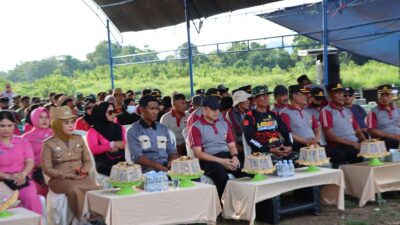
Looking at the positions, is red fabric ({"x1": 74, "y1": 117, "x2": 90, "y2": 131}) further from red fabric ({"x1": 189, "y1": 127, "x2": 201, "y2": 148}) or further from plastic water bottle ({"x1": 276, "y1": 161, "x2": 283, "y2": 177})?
plastic water bottle ({"x1": 276, "y1": 161, "x2": 283, "y2": 177})

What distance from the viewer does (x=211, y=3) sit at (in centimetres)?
1433

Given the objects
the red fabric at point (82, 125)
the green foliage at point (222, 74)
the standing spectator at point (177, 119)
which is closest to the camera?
the red fabric at point (82, 125)

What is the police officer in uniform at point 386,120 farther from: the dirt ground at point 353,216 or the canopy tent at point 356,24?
the canopy tent at point 356,24

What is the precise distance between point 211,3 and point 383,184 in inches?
331

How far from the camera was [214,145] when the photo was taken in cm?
661

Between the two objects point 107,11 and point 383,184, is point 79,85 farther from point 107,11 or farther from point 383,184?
point 383,184

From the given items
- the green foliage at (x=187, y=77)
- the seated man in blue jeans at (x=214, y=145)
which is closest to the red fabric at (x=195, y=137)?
the seated man in blue jeans at (x=214, y=145)

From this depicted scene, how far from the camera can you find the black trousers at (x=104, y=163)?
661cm

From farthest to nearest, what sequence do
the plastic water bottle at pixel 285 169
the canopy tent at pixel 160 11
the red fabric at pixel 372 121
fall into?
the canopy tent at pixel 160 11 → the red fabric at pixel 372 121 → the plastic water bottle at pixel 285 169

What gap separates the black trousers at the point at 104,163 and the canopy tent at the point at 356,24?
20.9ft

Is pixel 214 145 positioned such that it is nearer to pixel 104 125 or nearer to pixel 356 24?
pixel 104 125

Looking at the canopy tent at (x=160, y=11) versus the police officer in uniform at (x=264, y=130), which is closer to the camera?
the police officer in uniform at (x=264, y=130)

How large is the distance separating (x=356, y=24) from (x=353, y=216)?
6619 millimetres

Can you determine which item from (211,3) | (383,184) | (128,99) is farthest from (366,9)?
(383,184)
